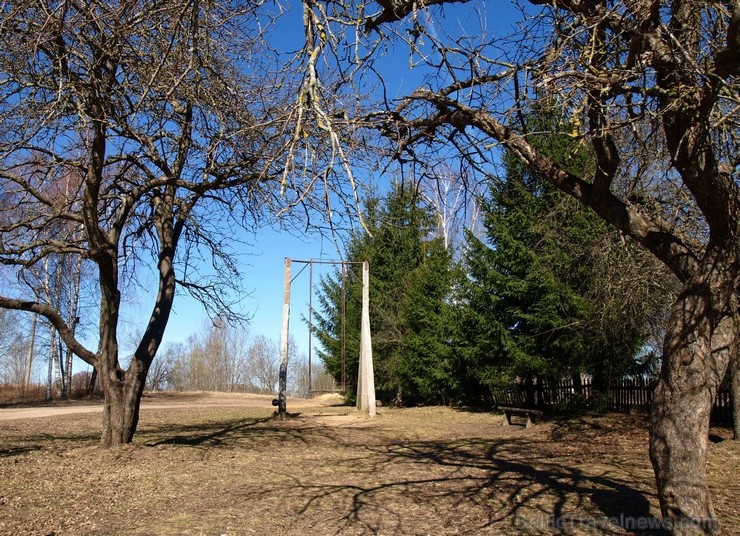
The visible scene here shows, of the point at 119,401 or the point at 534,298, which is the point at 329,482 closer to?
the point at 119,401

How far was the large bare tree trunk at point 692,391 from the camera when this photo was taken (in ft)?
14.9

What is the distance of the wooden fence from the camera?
1548 centimetres

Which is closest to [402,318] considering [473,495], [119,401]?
[119,401]

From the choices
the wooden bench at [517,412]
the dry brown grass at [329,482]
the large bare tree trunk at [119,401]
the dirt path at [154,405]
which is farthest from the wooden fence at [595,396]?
the large bare tree trunk at [119,401]

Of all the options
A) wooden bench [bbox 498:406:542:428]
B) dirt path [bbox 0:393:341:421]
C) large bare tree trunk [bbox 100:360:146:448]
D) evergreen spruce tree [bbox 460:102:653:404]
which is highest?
evergreen spruce tree [bbox 460:102:653:404]

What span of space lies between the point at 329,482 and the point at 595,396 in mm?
10787

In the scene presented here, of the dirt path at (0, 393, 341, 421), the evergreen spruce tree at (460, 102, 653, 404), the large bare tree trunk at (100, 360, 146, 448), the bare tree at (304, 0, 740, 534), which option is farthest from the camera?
the dirt path at (0, 393, 341, 421)

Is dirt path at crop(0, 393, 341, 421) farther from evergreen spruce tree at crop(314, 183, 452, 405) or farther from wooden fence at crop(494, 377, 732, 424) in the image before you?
wooden fence at crop(494, 377, 732, 424)

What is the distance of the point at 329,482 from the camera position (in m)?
7.48

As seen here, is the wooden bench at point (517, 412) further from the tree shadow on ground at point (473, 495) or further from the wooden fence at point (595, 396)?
the tree shadow on ground at point (473, 495)

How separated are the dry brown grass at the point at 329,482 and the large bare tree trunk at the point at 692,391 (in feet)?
1.99

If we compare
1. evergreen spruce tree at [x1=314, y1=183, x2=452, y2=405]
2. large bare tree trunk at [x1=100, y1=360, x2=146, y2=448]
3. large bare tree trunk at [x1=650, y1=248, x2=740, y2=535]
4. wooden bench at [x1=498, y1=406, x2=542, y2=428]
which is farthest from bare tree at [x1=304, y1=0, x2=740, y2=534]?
evergreen spruce tree at [x1=314, y1=183, x2=452, y2=405]

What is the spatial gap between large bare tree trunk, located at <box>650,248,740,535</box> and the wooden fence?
33.5 feet

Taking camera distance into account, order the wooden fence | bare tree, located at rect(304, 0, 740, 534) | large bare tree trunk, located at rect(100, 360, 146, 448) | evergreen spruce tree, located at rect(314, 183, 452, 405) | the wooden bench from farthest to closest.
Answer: evergreen spruce tree, located at rect(314, 183, 452, 405) < the wooden fence < the wooden bench < large bare tree trunk, located at rect(100, 360, 146, 448) < bare tree, located at rect(304, 0, 740, 534)
